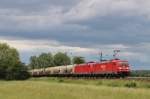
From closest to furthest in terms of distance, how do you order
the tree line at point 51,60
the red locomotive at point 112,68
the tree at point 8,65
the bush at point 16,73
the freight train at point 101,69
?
the red locomotive at point 112,68 → the freight train at point 101,69 → the bush at point 16,73 → the tree at point 8,65 → the tree line at point 51,60

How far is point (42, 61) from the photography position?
7347 inches

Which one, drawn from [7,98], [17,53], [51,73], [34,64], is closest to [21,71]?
[51,73]

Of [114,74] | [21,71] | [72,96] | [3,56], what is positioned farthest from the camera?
[3,56]

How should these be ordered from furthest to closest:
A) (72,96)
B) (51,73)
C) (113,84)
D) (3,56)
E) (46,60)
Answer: (46,60) < (3,56) < (51,73) < (113,84) < (72,96)

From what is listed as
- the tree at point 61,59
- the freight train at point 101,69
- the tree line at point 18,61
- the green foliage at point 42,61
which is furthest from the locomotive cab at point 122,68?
the green foliage at point 42,61

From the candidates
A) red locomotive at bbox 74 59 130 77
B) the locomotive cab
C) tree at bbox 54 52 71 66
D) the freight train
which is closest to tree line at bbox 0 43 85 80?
tree at bbox 54 52 71 66

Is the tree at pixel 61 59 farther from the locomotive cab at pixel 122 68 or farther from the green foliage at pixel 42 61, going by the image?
the locomotive cab at pixel 122 68

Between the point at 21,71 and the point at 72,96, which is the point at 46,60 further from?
the point at 72,96

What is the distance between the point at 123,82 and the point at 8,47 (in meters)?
88.9

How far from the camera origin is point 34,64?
194 meters

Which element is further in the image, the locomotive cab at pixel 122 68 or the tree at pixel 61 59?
the tree at pixel 61 59

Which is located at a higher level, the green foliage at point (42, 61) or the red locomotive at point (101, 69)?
the green foliage at point (42, 61)

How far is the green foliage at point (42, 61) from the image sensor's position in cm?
18138

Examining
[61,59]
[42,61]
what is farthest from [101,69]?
[42,61]
